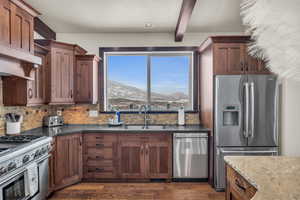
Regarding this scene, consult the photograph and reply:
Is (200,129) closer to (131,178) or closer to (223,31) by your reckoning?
(131,178)

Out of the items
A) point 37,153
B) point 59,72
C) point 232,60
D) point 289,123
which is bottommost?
point 37,153

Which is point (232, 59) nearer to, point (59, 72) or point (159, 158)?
point (159, 158)

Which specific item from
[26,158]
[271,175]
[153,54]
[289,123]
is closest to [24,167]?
[26,158]

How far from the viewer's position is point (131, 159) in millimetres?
3658

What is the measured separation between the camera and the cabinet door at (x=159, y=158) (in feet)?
11.9

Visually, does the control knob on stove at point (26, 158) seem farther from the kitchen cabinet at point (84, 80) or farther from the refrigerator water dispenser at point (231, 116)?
the refrigerator water dispenser at point (231, 116)

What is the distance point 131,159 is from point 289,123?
239 centimetres

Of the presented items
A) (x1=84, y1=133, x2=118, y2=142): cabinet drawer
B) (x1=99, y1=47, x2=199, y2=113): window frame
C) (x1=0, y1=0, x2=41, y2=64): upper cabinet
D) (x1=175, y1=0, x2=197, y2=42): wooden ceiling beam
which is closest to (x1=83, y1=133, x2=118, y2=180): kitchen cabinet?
(x1=84, y1=133, x2=118, y2=142): cabinet drawer

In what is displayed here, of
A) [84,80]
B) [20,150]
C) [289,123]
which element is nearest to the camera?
[20,150]

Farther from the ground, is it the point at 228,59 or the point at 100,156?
the point at 228,59

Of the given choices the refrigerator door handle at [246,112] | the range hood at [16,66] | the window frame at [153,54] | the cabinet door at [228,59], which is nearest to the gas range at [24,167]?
the range hood at [16,66]

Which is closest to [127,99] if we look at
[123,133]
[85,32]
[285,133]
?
[123,133]

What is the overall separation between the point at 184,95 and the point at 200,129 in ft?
3.21

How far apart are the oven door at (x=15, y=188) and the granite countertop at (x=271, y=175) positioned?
76.2 inches
